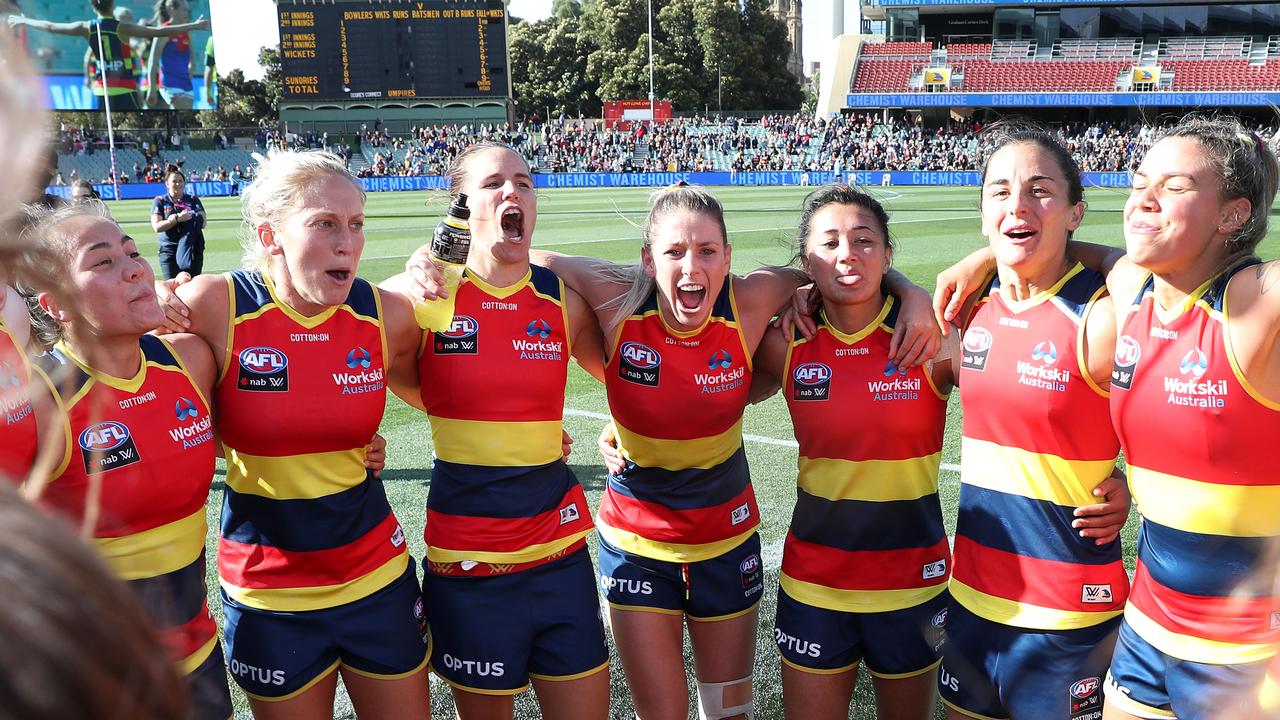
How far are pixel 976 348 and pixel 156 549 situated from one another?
9.05 feet

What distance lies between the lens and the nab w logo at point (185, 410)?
3029 millimetres

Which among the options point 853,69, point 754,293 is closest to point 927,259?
point 754,293

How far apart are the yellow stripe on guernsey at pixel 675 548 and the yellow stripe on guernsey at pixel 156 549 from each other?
5.18ft

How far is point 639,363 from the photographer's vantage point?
3828 mm

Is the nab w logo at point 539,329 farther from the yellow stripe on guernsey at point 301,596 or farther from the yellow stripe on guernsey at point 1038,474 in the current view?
the yellow stripe on guernsey at point 1038,474

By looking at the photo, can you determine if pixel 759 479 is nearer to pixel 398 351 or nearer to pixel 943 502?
pixel 943 502

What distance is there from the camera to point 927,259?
52.0 feet

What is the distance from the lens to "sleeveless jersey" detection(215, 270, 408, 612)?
3240 millimetres

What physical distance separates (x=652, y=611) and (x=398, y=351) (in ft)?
4.57

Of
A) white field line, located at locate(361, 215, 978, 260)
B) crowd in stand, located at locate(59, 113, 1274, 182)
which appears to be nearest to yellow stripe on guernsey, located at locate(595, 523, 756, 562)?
white field line, located at locate(361, 215, 978, 260)

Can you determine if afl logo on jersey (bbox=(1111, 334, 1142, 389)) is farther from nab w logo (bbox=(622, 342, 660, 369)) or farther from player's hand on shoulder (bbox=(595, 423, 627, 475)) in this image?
player's hand on shoulder (bbox=(595, 423, 627, 475))

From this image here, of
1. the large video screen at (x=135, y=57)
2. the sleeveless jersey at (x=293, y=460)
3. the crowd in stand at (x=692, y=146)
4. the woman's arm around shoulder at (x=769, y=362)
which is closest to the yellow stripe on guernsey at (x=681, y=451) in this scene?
the woman's arm around shoulder at (x=769, y=362)

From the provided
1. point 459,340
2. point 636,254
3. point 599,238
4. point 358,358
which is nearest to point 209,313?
point 358,358

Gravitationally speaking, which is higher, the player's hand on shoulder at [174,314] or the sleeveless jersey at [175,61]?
the sleeveless jersey at [175,61]
